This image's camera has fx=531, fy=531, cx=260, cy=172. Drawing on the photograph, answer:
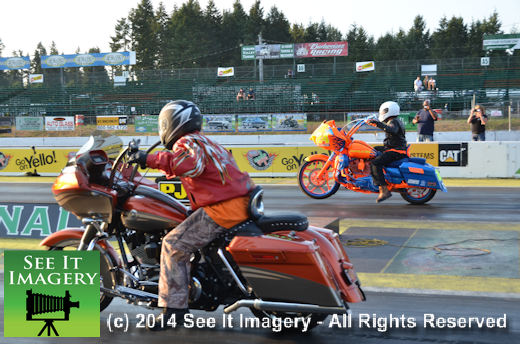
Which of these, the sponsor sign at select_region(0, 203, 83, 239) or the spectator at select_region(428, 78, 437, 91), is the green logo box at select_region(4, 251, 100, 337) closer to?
the sponsor sign at select_region(0, 203, 83, 239)

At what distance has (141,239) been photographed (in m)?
4.29

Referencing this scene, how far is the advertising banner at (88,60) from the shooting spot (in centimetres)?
5594

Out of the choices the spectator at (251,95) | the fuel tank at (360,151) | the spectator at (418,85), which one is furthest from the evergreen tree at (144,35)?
the fuel tank at (360,151)

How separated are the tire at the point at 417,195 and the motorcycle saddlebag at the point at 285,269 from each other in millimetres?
7575

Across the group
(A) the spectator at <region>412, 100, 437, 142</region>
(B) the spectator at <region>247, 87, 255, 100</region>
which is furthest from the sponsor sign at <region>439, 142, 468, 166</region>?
(B) the spectator at <region>247, 87, 255, 100</region>

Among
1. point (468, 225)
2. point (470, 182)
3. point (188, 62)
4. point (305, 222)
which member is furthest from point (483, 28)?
point (305, 222)

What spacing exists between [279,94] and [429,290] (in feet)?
119

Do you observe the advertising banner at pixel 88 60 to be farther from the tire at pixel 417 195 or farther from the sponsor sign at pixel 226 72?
the tire at pixel 417 195

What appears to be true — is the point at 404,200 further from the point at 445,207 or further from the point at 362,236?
the point at 362,236

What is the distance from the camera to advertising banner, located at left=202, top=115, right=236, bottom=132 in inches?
1202

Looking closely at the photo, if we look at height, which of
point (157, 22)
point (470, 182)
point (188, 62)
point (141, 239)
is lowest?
point (470, 182)

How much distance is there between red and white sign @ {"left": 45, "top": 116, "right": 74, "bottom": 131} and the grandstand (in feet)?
23.2

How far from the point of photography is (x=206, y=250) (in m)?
4.07

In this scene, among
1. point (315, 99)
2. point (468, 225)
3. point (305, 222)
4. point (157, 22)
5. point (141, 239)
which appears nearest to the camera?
point (305, 222)
